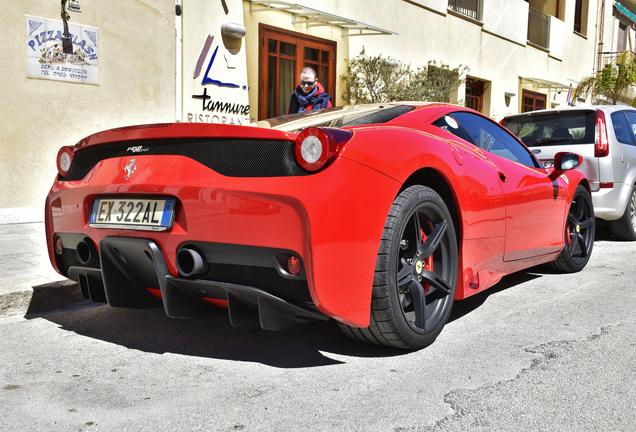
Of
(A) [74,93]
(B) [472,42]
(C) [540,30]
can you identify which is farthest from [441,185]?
(C) [540,30]

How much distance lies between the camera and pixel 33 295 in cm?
420

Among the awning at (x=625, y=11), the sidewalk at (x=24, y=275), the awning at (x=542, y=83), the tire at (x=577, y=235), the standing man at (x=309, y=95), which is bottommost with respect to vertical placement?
the sidewalk at (x=24, y=275)

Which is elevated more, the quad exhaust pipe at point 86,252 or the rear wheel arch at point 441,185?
the rear wheel arch at point 441,185

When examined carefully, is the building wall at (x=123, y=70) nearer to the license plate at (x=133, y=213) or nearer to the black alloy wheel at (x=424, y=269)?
the license plate at (x=133, y=213)

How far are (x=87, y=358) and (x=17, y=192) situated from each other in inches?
212

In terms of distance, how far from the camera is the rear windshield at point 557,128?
23.2 ft

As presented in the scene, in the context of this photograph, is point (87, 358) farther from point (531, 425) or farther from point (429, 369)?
point (531, 425)

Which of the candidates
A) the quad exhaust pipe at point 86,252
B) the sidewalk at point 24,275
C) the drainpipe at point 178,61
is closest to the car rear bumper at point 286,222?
the quad exhaust pipe at point 86,252

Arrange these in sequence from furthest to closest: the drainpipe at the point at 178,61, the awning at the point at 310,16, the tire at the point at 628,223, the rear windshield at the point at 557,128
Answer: the awning at the point at 310,16 → the drainpipe at the point at 178,61 → the tire at the point at 628,223 → the rear windshield at the point at 557,128

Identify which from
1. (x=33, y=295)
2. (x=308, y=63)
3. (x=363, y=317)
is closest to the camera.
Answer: (x=363, y=317)

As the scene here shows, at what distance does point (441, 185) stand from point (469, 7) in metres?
14.3

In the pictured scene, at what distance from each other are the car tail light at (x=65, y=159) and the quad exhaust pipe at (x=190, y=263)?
3.36 feet

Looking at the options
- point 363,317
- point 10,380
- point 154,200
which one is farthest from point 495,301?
point 10,380

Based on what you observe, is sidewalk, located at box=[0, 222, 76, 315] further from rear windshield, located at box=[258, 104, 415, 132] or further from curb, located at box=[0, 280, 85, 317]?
rear windshield, located at box=[258, 104, 415, 132]
